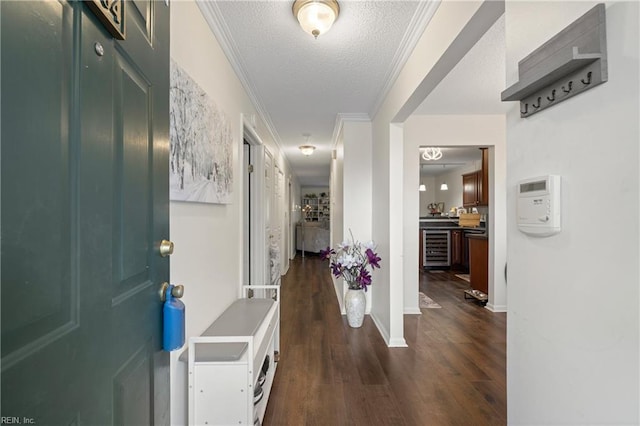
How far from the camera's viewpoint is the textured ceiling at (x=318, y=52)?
5.73ft

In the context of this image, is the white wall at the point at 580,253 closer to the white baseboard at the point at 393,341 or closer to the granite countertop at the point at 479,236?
the white baseboard at the point at 393,341

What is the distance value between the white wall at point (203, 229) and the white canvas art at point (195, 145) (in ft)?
0.24

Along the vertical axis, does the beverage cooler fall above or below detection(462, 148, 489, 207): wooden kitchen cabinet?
below

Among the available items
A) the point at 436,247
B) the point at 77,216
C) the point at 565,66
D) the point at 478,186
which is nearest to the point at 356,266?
the point at 565,66

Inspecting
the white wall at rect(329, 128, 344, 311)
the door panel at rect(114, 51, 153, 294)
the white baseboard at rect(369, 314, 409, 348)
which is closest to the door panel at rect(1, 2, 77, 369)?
the door panel at rect(114, 51, 153, 294)

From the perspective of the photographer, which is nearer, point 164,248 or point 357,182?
point 164,248

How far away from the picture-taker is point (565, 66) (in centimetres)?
75

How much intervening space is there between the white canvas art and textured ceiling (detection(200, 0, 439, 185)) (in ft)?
1.91

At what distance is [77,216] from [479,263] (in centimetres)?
468

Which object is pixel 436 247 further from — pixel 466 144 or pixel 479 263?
pixel 466 144

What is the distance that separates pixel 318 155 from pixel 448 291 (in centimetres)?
363

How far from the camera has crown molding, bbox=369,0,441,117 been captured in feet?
5.53

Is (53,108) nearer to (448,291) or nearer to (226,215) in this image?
(226,215)

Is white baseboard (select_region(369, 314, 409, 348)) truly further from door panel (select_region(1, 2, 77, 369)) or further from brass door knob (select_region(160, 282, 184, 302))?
door panel (select_region(1, 2, 77, 369))
